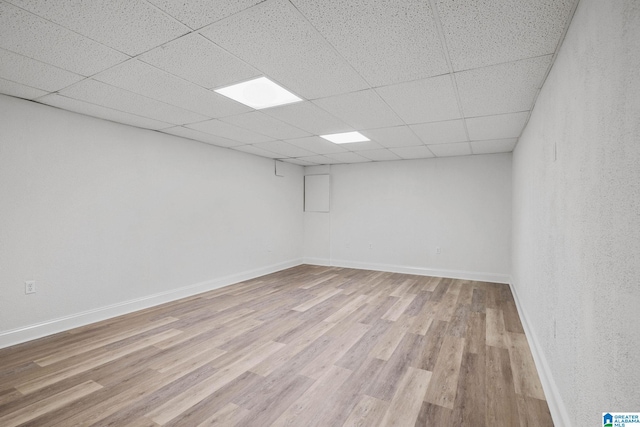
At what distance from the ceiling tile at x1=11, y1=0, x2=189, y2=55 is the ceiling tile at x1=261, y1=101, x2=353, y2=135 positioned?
4.48 ft

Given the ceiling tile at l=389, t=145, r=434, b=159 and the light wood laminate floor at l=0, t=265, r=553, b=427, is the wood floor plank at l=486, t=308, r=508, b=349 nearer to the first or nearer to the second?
the light wood laminate floor at l=0, t=265, r=553, b=427

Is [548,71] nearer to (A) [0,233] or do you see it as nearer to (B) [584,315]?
(B) [584,315]

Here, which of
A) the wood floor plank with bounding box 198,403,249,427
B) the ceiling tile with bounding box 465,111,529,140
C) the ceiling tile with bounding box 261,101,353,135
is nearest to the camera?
the wood floor plank with bounding box 198,403,249,427

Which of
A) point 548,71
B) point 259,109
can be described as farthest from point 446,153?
point 259,109

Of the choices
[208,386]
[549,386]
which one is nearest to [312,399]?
[208,386]

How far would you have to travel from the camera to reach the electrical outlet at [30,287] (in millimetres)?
2977

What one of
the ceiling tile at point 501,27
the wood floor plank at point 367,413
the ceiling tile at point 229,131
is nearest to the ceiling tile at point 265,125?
the ceiling tile at point 229,131

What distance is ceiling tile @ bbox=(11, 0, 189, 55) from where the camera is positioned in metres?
1.54

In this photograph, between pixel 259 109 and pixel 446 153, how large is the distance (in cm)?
376

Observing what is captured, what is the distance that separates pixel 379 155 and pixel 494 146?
6.33 feet

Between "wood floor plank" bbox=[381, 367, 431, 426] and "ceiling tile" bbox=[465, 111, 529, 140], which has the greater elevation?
"ceiling tile" bbox=[465, 111, 529, 140]

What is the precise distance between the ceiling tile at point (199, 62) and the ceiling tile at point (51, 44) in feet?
0.95

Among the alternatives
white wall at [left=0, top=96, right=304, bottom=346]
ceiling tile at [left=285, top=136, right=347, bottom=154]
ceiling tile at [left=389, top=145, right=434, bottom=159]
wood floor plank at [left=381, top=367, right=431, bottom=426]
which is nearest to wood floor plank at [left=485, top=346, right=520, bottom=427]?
wood floor plank at [left=381, top=367, right=431, bottom=426]

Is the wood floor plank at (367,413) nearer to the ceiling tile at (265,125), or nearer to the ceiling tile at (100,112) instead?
the ceiling tile at (265,125)
